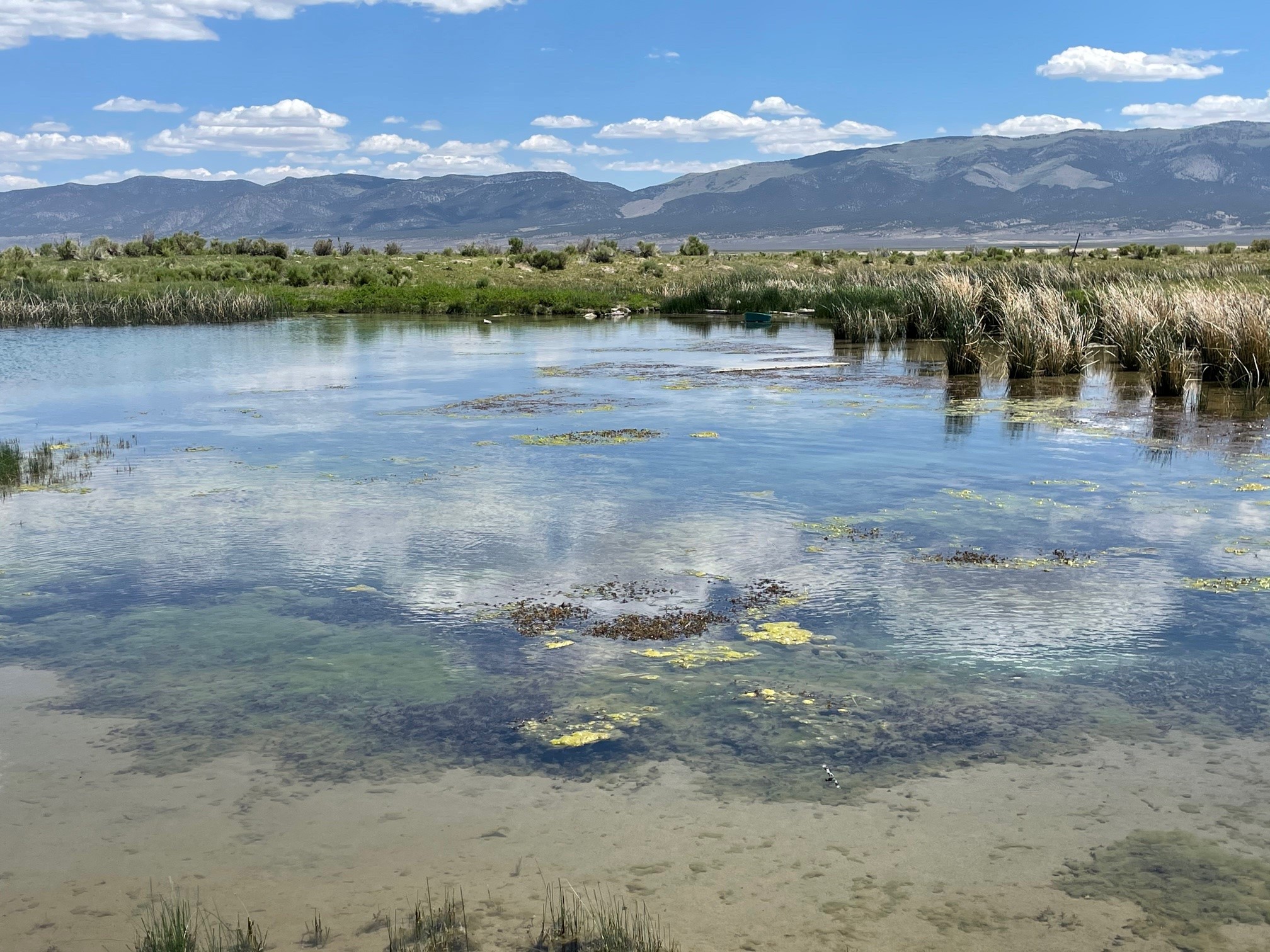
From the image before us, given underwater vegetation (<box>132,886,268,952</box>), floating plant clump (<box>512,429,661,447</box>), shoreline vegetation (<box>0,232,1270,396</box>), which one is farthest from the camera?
shoreline vegetation (<box>0,232,1270,396</box>)

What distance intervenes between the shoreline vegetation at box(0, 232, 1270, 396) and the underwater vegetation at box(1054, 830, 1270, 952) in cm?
1388

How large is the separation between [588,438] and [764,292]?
24.8m

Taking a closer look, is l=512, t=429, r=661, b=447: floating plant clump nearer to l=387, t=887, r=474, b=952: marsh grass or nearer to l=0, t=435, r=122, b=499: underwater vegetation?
l=0, t=435, r=122, b=499: underwater vegetation

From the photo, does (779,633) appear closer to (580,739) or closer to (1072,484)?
(580,739)

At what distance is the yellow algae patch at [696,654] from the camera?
6.38 m

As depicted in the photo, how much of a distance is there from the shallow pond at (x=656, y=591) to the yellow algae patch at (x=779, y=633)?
24 mm

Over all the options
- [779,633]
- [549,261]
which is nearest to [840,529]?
[779,633]

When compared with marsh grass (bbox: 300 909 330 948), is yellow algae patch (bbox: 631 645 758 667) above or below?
above

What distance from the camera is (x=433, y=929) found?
12.9ft

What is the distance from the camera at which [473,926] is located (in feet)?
13.0

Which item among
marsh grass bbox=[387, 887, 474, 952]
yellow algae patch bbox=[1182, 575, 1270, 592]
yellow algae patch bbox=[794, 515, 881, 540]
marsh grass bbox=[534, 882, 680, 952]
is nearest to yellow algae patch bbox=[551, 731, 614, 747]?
marsh grass bbox=[534, 882, 680, 952]

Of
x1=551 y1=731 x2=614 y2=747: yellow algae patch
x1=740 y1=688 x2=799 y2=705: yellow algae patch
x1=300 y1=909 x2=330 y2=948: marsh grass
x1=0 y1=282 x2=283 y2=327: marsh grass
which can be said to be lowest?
x1=300 y1=909 x2=330 y2=948: marsh grass

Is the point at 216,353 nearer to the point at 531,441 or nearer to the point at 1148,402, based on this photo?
the point at 531,441

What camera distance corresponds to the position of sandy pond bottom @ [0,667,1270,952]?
13.2 feet
